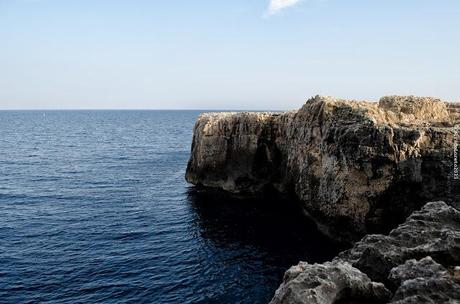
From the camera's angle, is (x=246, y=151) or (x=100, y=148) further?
(x=100, y=148)

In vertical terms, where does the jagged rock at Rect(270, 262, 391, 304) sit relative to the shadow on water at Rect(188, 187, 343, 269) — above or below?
above

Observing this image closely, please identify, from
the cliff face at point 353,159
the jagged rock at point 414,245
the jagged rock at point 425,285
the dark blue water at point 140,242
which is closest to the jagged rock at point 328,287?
the jagged rock at point 425,285

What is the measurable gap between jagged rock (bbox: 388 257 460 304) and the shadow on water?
1974 centimetres

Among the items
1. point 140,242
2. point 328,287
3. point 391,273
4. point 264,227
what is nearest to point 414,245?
point 391,273

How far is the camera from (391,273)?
1631 cm

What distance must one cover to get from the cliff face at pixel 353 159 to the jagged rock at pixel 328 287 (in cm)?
2144

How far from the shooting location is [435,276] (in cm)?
1491

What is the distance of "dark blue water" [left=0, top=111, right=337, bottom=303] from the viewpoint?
101 feet

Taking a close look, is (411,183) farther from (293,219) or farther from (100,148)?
(100,148)

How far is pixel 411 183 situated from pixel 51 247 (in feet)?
111

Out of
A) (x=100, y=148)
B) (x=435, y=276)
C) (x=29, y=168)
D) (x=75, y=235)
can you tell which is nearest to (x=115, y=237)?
(x=75, y=235)

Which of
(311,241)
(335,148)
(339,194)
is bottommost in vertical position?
(311,241)

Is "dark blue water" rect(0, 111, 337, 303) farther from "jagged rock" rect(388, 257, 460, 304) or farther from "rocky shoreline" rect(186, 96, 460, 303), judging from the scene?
"jagged rock" rect(388, 257, 460, 304)

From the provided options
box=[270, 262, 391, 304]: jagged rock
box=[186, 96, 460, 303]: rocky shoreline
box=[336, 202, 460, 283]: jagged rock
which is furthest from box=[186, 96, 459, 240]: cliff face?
box=[270, 262, 391, 304]: jagged rock
